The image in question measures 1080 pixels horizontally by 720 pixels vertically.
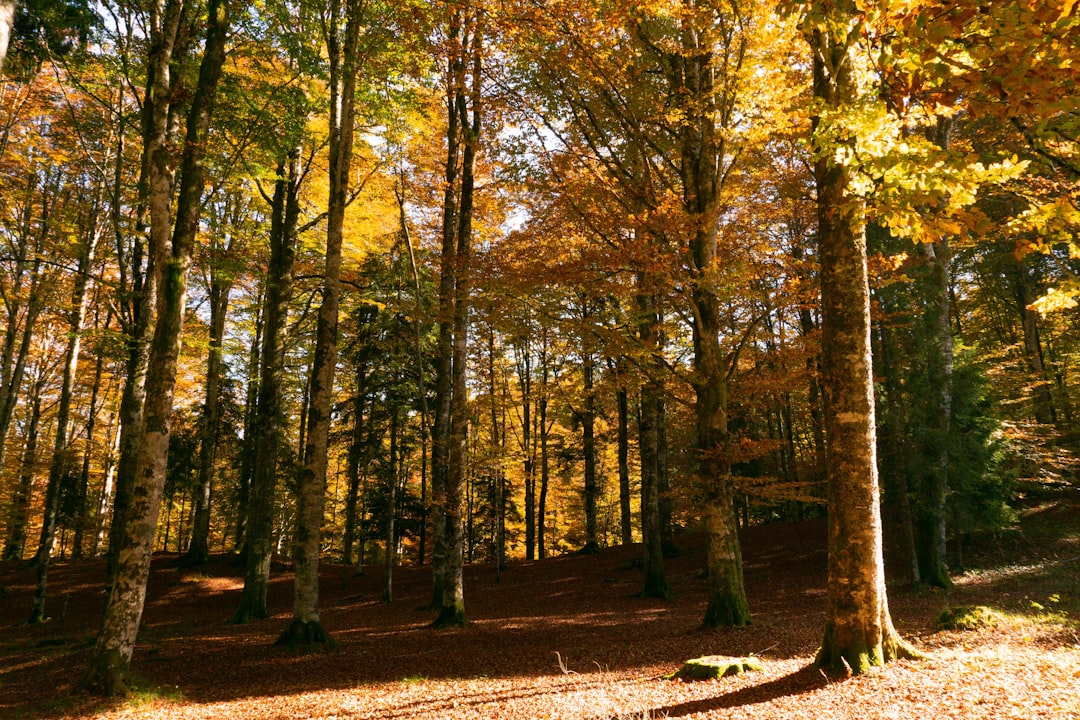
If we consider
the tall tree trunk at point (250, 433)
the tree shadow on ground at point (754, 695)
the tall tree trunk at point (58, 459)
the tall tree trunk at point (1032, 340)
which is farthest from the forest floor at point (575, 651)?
the tall tree trunk at point (1032, 340)

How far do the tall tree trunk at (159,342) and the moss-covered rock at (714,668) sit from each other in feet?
21.5

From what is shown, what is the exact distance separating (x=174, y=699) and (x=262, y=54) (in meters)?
10.4

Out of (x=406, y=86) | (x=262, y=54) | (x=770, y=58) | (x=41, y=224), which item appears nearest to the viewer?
(x=770, y=58)

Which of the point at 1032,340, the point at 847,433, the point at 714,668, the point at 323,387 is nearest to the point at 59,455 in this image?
the point at 323,387

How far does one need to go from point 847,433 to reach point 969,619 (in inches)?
170

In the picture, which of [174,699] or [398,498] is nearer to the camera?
[174,699]

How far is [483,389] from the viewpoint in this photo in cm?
2488

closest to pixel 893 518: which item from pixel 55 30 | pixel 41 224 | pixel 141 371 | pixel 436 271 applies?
pixel 436 271

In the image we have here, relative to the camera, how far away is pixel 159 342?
24.9ft

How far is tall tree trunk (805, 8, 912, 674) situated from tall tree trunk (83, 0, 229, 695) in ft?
25.6

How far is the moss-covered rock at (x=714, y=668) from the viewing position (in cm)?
624

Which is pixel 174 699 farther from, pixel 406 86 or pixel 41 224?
pixel 41 224

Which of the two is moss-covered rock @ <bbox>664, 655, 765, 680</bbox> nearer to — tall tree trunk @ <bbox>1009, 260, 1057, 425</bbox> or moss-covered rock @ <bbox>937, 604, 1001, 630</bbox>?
A: moss-covered rock @ <bbox>937, 604, 1001, 630</bbox>

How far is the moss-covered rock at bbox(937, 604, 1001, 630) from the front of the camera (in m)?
7.34
